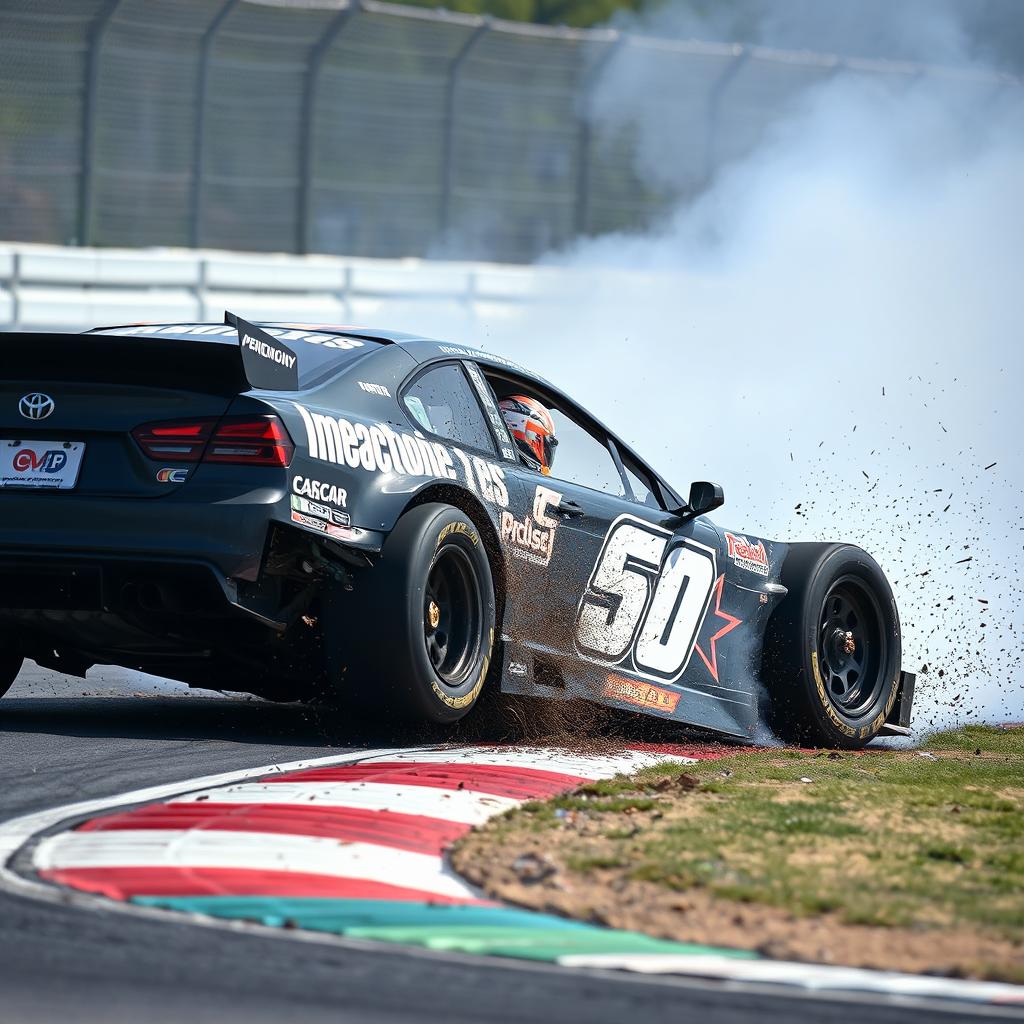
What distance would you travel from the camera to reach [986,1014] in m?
2.91

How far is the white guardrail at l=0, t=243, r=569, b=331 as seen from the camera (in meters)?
16.4

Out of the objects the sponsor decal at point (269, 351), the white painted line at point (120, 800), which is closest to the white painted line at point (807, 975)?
the white painted line at point (120, 800)

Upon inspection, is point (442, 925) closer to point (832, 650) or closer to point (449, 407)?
point (449, 407)

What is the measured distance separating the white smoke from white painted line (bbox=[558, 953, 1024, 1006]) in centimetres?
759

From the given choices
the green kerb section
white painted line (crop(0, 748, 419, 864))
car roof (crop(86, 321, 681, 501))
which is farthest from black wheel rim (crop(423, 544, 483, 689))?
the green kerb section

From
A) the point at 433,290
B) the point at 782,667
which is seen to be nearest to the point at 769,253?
the point at 433,290

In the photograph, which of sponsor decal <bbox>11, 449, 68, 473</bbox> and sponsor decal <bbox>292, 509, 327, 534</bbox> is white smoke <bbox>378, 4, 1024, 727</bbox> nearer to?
sponsor decal <bbox>292, 509, 327, 534</bbox>

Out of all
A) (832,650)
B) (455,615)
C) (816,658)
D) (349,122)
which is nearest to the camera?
(455,615)

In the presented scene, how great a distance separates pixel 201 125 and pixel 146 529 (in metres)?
13.1

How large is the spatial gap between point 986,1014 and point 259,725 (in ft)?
13.3

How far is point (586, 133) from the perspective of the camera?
19.6m

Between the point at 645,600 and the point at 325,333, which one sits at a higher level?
the point at 325,333

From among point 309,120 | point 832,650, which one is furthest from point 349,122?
point 832,650

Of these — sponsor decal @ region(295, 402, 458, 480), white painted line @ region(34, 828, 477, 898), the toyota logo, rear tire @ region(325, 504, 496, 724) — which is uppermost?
the toyota logo
